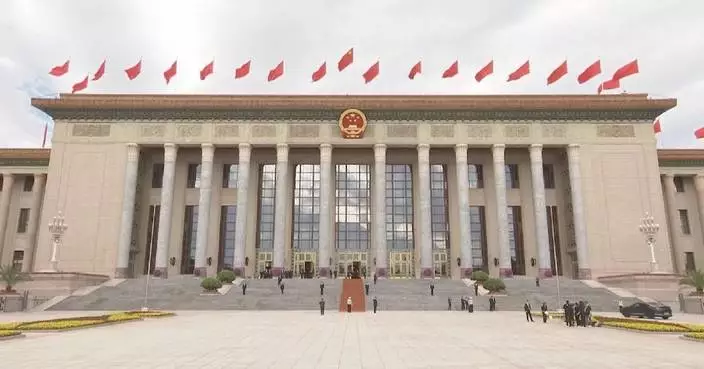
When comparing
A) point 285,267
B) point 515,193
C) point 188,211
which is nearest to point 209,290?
point 285,267

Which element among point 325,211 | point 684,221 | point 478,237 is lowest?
→ point 478,237

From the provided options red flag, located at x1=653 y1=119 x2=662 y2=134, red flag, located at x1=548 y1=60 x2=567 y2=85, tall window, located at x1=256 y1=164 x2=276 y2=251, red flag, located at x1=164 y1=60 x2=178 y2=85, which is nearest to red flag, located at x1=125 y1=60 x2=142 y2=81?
red flag, located at x1=164 y1=60 x2=178 y2=85

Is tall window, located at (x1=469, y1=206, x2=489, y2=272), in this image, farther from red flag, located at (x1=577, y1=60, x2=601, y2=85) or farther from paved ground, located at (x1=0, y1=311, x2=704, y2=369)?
paved ground, located at (x1=0, y1=311, x2=704, y2=369)

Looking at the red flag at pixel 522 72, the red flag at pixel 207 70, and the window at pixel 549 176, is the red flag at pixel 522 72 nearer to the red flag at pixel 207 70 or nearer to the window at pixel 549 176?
the window at pixel 549 176

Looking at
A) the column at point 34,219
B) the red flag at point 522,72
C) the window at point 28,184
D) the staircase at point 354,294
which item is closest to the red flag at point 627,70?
the red flag at point 522,72

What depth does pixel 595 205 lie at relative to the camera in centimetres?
4206

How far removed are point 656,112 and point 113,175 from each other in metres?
50.5

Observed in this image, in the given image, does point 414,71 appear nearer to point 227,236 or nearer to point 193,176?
point 227,236

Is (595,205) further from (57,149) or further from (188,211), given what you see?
(57,149)

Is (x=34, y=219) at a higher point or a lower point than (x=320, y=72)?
lower

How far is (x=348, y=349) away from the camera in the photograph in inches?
467

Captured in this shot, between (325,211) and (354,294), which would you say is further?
(325,211)

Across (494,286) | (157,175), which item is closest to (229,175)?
(157,175)

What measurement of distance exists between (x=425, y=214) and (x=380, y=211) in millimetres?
4145
